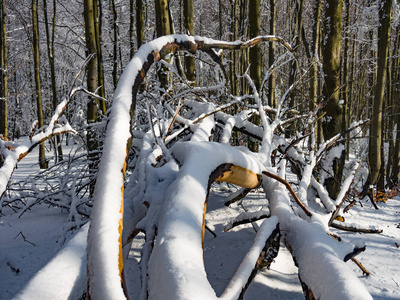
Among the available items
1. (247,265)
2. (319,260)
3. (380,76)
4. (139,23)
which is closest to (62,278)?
(247,265)

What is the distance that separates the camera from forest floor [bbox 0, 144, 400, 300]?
1.59 meters

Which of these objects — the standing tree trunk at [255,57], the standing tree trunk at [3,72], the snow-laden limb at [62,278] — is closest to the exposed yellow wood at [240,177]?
the snow-laden limb at [62,278]

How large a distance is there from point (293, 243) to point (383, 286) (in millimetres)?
642

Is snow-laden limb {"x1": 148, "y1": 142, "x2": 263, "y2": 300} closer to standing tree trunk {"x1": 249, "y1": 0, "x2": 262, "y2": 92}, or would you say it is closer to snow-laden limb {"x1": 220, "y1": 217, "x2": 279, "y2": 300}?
snow-laden limb {"x1": 220, "y1": 217, "x2": 279, "y2": 300}

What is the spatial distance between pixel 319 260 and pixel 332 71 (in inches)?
138

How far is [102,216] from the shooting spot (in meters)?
0.79

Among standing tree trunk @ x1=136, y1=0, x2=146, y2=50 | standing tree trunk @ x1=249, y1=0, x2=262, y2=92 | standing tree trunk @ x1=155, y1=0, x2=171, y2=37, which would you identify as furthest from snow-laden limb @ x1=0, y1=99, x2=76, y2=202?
standing tree trunk @ x1=136, y1=0, x2=146, y2=50

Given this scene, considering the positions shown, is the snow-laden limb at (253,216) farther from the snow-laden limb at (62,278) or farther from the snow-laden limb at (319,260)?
the snow-laden limb at (62,278)

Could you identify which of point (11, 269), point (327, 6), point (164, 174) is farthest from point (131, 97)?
point (327, 6)

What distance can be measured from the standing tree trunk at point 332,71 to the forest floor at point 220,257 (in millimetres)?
1405

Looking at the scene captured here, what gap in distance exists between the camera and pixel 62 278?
90 centimetres

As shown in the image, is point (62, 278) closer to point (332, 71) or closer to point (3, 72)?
point (332, 71)

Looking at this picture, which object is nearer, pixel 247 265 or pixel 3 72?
pixel 247 265

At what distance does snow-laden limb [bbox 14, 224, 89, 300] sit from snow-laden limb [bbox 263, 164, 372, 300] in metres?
0.80
